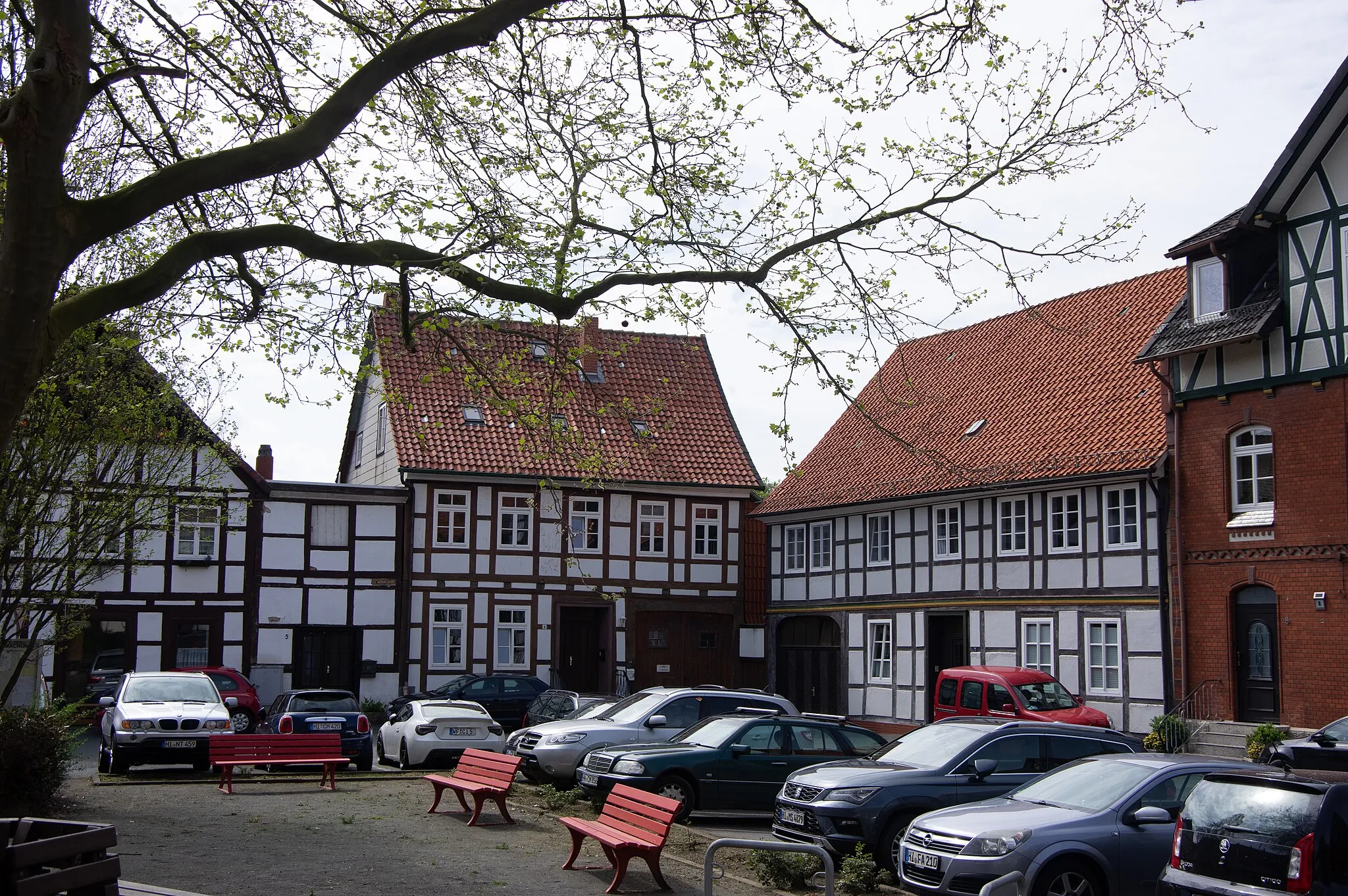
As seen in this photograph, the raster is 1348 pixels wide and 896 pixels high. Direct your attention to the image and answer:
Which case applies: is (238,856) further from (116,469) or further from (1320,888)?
(1320,888)

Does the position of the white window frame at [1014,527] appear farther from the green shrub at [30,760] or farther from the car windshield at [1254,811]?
the car windshield at [1254,811]

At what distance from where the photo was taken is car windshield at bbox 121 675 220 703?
22.2 metres

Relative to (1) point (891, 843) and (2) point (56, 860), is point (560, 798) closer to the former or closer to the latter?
(1) point (891, 843)

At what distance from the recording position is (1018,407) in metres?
33.1

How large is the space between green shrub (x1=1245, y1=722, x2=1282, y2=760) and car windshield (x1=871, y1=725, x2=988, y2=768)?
35.0ft

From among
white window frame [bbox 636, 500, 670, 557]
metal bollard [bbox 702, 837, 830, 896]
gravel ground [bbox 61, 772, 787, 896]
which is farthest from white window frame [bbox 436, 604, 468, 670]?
metal bollard [bbox 702, 837, 830, 896]

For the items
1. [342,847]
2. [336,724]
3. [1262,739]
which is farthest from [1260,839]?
Answer: [336,724]

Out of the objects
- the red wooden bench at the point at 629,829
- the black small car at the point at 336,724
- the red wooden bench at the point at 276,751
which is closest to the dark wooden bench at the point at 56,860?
the red wooden bench at the point at 629,829

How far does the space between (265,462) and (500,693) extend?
13.6 m

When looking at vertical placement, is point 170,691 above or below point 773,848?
above

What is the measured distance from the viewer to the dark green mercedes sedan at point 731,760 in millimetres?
16688

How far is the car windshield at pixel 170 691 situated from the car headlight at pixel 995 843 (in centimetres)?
1537

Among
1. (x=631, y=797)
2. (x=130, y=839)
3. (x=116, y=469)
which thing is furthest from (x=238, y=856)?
(x=116, y=469)

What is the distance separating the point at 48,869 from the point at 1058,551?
82.3 ft
